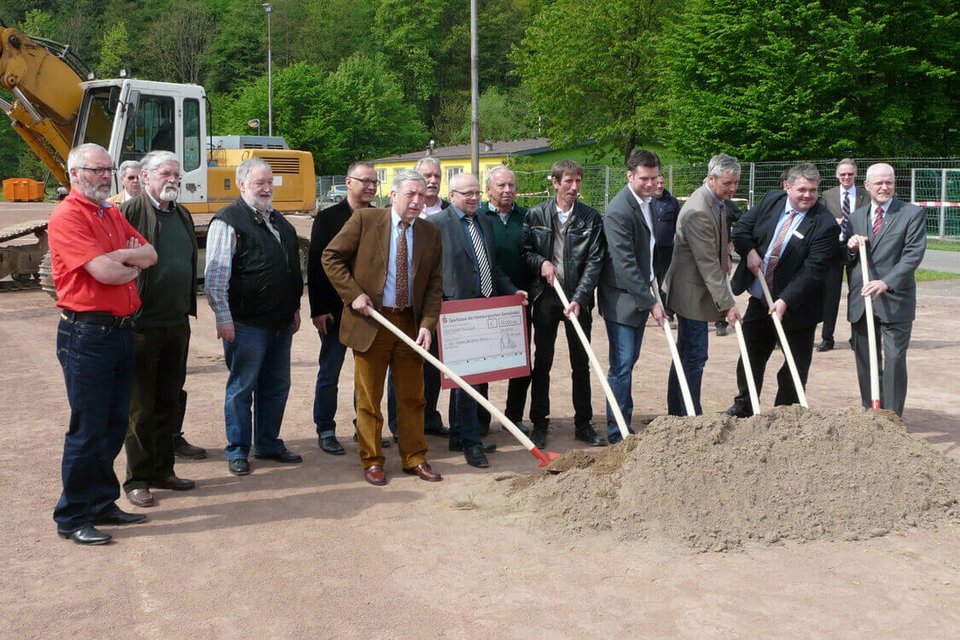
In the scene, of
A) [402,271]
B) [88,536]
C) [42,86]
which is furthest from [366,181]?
[42,86]

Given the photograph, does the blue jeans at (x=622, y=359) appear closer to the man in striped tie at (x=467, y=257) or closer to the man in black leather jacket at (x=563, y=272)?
the man in black leather jacket at (x=563, y=272)

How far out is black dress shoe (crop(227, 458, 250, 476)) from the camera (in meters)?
6.56

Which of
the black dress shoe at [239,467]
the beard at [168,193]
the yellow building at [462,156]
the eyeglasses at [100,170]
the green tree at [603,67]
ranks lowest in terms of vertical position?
the black dress shoe at [239,467]

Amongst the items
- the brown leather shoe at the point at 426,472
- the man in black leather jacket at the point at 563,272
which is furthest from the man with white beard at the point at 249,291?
the man in black leather jacket at the point at 563,272

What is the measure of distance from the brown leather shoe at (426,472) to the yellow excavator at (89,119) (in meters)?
10.2

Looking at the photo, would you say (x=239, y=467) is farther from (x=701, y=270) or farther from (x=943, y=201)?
(x=943, y=201)

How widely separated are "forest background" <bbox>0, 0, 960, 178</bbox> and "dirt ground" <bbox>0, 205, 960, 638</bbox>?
25.2 metres

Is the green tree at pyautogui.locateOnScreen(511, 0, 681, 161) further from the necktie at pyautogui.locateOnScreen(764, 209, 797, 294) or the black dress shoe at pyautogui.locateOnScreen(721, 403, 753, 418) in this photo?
the necktie at pyautogui.locateOnScreen(764, 209, 797, 294)

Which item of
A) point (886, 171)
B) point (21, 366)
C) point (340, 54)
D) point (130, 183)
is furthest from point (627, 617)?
point (340, 54)

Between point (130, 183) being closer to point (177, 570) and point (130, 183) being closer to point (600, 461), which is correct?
point (177, 570)

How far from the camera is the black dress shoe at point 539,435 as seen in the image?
729 cm

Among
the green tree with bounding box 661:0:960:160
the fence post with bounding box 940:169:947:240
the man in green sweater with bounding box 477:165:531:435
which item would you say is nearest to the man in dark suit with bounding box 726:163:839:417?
the man in green sweater with bounding box 477:165:531:435

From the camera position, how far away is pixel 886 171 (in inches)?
281

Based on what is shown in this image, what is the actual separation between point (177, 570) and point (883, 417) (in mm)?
4315
